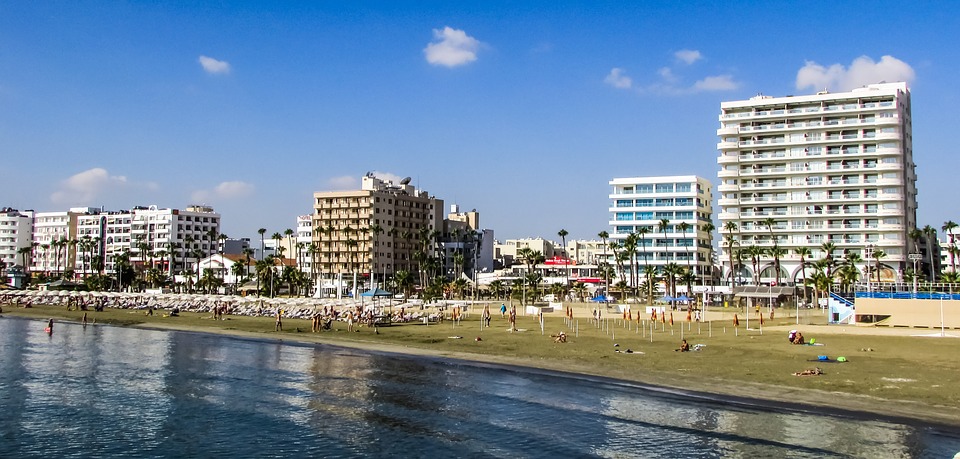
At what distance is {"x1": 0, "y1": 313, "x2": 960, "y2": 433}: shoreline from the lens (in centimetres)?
2711

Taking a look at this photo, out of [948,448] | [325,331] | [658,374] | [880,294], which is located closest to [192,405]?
[658,374]

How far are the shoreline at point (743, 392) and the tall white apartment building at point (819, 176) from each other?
81148mm

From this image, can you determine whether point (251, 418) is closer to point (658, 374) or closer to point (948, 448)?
point (658, 374)

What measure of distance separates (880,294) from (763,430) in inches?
1806

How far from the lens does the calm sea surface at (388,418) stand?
23891 millimetres

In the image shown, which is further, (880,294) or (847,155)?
(847,155)

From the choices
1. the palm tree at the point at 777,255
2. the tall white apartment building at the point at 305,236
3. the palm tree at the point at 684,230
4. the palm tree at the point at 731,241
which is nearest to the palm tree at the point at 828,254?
the palm tree at the point at 777,255

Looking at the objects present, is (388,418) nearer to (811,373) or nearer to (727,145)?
A: (811,373)

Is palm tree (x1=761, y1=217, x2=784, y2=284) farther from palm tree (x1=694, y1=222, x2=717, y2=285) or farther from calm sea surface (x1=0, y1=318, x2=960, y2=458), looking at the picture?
calm sea surface (x1=0, y1=318, x2=960, y2=458)

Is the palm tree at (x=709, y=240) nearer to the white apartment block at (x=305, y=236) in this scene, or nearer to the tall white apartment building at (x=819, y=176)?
the tall white apartment building at (x=819, y=176)

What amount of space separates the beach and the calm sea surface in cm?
280

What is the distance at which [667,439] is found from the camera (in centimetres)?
2478

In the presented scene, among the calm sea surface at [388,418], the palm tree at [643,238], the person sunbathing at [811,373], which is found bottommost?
the calm sea surface at [388,418]

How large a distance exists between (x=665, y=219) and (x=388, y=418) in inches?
→ 4270
